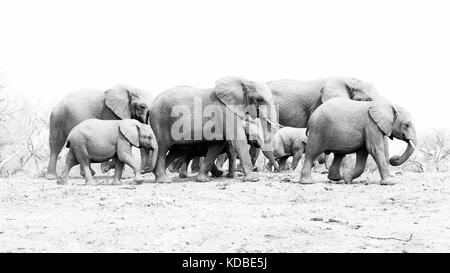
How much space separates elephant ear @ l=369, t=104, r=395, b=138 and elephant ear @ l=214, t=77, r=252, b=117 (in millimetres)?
2849

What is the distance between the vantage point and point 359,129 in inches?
481

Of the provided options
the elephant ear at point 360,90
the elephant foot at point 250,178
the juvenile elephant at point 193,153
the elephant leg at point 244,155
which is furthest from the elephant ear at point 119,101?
the elephant ear at point 360,90

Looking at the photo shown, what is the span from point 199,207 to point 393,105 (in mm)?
5024

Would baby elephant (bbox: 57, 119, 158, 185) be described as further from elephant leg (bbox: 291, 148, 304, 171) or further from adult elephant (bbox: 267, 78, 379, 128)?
elephant leg (bbox: 291, 148, 304, 171)

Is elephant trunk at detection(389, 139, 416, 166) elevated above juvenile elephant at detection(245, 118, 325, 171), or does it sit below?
above

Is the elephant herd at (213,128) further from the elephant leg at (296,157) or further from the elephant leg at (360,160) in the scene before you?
the elephant leg at (296,157)

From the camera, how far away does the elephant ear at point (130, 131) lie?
1252 centimetres

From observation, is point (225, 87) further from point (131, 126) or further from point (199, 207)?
point (199, 207)

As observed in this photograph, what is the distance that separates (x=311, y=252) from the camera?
658cm

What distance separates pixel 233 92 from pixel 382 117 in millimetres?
3299

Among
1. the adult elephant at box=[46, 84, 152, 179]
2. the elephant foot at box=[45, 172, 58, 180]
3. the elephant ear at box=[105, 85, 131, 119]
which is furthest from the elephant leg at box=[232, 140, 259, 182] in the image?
the elephant foot at box=[45, 172, 58, 180]

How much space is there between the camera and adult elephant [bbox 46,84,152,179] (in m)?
15.4

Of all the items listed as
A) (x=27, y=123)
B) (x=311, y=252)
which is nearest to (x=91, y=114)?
(x=311, y=252)

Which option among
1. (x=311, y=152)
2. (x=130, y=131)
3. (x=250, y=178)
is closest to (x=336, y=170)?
(x=311, y=152)
